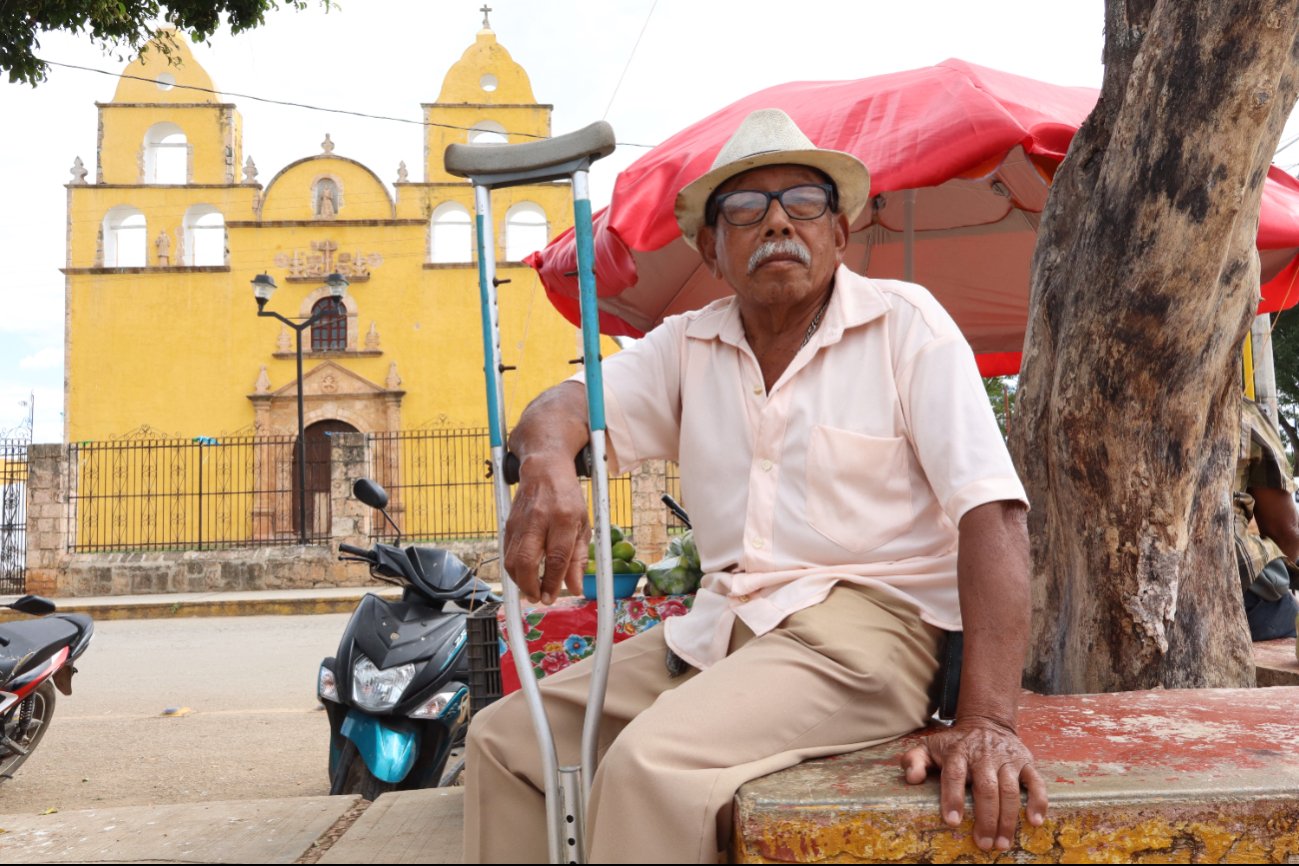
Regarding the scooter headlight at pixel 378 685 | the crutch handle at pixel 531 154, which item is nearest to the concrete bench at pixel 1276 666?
the crutch handle at pixel 531 154

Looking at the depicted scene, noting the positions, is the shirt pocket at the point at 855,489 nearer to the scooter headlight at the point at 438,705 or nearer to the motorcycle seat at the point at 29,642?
the scooter headlight at the point at 438,705

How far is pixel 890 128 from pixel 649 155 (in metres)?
1.07

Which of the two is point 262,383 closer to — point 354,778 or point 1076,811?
point 354,778

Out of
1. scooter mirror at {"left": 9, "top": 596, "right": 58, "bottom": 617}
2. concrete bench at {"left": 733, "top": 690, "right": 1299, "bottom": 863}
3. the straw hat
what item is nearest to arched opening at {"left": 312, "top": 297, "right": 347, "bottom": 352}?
scooter mirror at {"left": 9, "top": 596, "right": 58, "bottom": 617}

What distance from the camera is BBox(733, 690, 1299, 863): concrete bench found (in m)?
1.54

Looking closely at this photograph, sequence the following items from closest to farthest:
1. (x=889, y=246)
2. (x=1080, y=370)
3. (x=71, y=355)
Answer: (x=1080, y=370) < (x=889, y=246) < (x=71, y=355)

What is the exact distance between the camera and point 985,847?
152cm

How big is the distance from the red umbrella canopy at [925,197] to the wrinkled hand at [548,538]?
5.70ft

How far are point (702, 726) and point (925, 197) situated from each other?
14.5 ft

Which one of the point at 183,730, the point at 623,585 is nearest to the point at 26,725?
the point at 183,730

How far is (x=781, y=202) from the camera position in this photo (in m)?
2.06

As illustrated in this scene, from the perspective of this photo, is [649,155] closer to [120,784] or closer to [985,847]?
[985,847]

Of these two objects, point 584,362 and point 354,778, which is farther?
point 354,778


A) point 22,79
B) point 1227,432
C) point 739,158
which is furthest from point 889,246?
point 22,79
